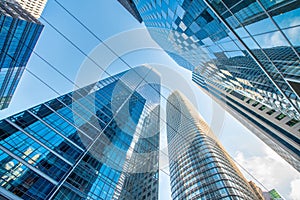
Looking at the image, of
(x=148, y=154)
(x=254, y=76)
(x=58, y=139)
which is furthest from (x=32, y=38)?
(x=254, y=76)

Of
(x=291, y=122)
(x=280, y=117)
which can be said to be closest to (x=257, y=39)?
(x=291, y=122)

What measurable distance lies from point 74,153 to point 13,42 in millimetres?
43743

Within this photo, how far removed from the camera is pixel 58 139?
3198 cm

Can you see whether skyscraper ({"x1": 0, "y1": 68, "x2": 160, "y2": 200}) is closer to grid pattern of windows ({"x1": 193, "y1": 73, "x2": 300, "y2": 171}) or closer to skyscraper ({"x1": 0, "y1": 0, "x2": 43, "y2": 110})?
skyscraper ({"x1": 0, "y1": 0, "x2": 43, "y2": 110})

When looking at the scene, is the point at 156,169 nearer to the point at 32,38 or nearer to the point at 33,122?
the point at 33,122

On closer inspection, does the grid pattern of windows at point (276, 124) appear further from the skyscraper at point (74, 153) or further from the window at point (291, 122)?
the skyscraper at point (74, 153)

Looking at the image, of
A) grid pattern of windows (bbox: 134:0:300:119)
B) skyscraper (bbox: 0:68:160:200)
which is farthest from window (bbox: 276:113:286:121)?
skyscraper (bbox: 0:68:160:200)

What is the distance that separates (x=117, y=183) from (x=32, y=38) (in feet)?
189

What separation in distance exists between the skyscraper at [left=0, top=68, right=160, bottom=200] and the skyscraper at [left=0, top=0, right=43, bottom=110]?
64.2ft

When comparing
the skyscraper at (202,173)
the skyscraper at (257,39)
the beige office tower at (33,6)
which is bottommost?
the skyscraper at (202,173)

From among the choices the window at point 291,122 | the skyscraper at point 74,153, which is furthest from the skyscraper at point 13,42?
the window at point 291,122

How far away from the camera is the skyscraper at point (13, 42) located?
47547 millimetres

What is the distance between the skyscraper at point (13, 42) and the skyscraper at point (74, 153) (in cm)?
1956

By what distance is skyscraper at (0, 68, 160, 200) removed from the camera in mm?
23312
